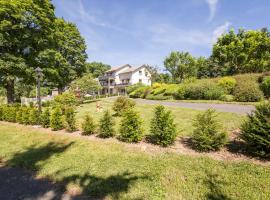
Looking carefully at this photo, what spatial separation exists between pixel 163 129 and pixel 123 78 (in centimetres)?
4535

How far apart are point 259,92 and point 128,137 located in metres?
14.4

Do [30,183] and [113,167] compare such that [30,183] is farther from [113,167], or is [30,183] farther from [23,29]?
[23,29]

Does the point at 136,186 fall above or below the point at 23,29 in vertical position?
below

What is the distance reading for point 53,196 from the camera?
3.93 meters

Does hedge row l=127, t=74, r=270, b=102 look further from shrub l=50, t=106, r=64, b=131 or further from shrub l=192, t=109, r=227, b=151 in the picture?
shrub l=50, t=106, r=64, b=131

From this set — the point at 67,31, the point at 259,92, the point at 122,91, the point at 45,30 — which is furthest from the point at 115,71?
the point at 259,92

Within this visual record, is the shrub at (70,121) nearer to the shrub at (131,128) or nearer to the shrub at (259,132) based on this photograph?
the shrub at (131,128)

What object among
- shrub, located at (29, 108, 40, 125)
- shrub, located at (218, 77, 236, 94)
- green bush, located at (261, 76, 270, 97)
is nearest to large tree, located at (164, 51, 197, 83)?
shrub, located at (218, 77, 236, 94)

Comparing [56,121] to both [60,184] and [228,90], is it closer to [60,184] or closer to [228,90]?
[60,184]

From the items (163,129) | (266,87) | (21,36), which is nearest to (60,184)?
(163,129)

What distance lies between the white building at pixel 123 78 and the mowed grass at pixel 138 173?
41.9 meters

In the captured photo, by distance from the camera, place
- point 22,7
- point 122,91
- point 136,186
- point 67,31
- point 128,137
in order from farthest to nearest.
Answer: point 122,91 < point 67,31 < point 22,7 < point 128,137 < point 136,186

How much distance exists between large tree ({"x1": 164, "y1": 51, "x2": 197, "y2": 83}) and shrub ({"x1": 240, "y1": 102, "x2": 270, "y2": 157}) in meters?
46.3

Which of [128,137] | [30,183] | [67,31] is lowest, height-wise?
[30,183]
